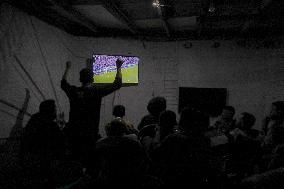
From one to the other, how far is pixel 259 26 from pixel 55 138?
16.2 ft

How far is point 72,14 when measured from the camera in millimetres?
5414

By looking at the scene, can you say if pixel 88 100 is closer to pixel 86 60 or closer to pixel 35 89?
pixel 35 89

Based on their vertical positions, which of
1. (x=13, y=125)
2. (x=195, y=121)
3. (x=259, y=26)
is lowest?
(x=13, y=125)

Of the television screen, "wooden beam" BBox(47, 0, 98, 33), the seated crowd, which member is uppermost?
"wooden beam" BBox(47, 0, 98, 33)

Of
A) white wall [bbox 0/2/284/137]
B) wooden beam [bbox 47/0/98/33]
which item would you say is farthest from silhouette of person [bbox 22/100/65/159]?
white wall [bbox 0/2/284/137]

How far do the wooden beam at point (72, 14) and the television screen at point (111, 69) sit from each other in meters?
0.68

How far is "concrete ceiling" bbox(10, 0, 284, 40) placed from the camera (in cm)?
491

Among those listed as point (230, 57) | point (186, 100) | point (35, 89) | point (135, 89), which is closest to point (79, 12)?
point (35, 89)

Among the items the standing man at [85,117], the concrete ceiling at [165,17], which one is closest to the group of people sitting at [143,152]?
the standing man at [85,117]

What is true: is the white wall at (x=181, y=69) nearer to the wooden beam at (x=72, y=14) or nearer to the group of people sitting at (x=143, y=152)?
the wooden beam at (x=72, y=14)

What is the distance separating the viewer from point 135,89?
24.9ft

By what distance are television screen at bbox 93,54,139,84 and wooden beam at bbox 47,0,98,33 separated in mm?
678

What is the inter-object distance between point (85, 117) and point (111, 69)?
12.3 feet

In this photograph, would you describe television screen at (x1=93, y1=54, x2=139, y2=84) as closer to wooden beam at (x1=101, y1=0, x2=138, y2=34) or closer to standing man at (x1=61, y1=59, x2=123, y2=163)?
wooden beam at (x1=101, y1=0, x2=138, y2=34)
